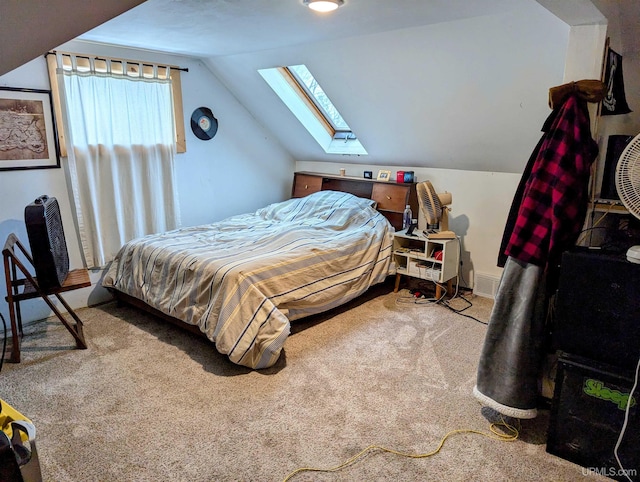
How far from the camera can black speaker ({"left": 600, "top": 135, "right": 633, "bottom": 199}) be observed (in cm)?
205

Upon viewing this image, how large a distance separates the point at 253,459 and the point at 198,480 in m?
0.24

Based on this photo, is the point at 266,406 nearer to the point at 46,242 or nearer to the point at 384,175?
the point at 46,242

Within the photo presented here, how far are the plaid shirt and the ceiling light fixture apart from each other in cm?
128

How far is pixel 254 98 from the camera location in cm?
435

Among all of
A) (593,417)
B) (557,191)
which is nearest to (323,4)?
(557,191)

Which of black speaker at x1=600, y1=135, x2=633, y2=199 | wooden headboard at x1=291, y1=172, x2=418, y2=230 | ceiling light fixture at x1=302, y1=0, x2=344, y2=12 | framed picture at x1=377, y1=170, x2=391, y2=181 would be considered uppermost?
ceiling light fixture at x1=302, y1=0, x2=344, y2=12

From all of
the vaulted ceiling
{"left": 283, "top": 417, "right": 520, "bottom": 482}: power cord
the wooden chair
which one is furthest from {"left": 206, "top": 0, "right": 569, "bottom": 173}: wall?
the wooden chair

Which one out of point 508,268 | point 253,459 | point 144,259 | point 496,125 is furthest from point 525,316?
point 144,259

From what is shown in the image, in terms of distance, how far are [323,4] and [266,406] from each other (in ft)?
7.13

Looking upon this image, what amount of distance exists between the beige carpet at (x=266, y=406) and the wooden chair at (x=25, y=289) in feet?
0.34

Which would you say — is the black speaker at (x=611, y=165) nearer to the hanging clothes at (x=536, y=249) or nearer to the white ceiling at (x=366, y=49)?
the hanging clothes at (x=536, y=249)

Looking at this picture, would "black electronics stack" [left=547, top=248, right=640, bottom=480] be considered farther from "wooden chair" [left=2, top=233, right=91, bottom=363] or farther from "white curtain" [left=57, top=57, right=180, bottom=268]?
"white curtain" [left=57, top=57, right=180, bottom=268]

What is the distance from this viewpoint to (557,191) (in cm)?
183

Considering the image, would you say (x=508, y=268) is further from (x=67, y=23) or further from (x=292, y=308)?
(x=67, y=23)
